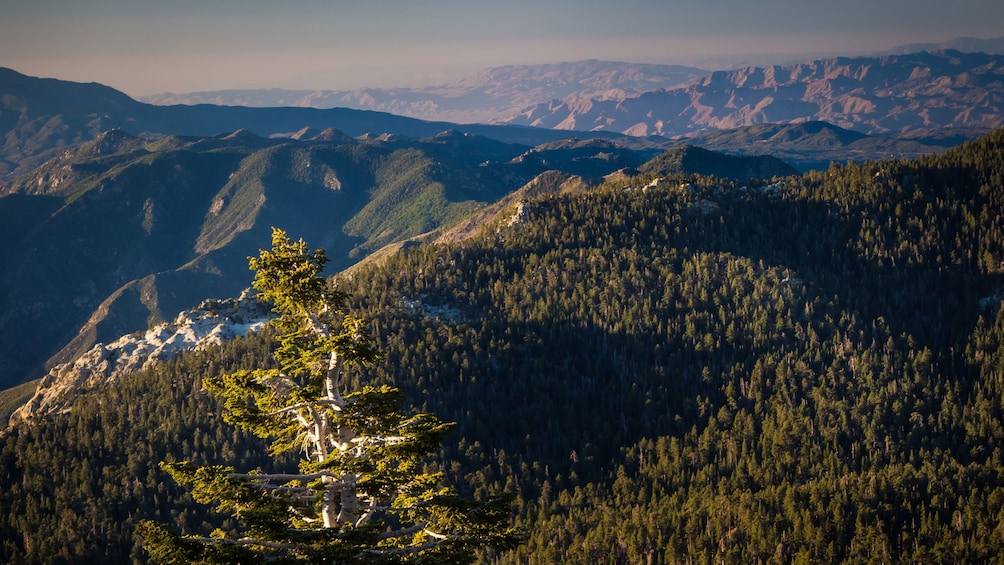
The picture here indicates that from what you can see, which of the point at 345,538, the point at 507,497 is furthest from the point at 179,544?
the point at 507,497

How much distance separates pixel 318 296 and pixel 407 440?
8.62m

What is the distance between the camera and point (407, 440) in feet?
128

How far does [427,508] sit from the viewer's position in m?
38.8

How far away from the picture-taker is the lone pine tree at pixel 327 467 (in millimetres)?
36000

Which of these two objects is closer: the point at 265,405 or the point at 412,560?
the point at 412,560

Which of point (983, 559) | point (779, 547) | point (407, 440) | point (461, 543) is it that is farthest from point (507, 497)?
point (983, 559)

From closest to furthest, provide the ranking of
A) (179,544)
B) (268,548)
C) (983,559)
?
(179,544)
(268,548)
(983,559)

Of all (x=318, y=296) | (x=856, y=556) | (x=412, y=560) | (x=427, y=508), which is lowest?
(x=856, y=556)

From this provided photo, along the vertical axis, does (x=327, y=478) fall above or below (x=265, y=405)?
below

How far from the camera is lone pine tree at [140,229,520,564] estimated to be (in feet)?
118

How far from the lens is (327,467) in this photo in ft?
128

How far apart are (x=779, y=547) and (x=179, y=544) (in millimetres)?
193488

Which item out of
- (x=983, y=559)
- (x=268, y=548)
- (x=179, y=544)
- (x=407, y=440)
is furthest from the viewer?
(x=983, y=559)

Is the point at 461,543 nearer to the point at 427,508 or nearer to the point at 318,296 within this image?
the point at 427,508
